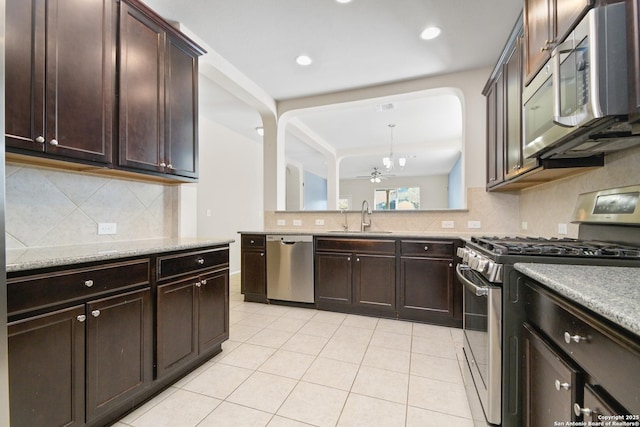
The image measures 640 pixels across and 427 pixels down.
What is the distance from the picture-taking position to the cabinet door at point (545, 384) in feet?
2.64

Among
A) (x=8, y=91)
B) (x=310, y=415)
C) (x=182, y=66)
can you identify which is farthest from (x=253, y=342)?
(x=182, y=66)

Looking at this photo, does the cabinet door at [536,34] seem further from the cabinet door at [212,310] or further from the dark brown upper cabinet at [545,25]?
the cabinet door at [212,310]

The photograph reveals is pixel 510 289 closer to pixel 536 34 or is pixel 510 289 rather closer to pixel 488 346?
pixel 488 346

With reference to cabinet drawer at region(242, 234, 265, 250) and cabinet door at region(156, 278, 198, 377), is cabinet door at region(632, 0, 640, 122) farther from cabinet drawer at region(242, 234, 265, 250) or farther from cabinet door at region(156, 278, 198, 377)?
cabinet drawer at region(242, 234, 265, 250)

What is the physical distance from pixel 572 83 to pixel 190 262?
2.28m

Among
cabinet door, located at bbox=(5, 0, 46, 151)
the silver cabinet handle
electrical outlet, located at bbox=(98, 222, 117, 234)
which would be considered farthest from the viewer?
electrical outlet, located at bbox=(98, 222, 117, 234)

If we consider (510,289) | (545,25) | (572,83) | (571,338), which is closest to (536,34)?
(545,25)

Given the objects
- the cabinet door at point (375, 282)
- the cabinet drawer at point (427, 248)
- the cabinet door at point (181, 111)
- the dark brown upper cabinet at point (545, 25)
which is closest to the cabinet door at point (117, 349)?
the cabinet door at point (181, 111)

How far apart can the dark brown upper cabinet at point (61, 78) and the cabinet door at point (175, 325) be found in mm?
947

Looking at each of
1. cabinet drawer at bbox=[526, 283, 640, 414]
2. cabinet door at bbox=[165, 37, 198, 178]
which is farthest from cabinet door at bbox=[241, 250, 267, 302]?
cabinet drawer at bbox=[526, 283, 640, 414]

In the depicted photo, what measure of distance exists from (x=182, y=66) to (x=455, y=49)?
262 cm

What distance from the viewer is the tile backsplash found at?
5.38 feet

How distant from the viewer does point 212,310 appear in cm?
219

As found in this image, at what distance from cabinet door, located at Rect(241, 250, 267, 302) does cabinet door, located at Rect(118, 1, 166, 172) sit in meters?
1.76
